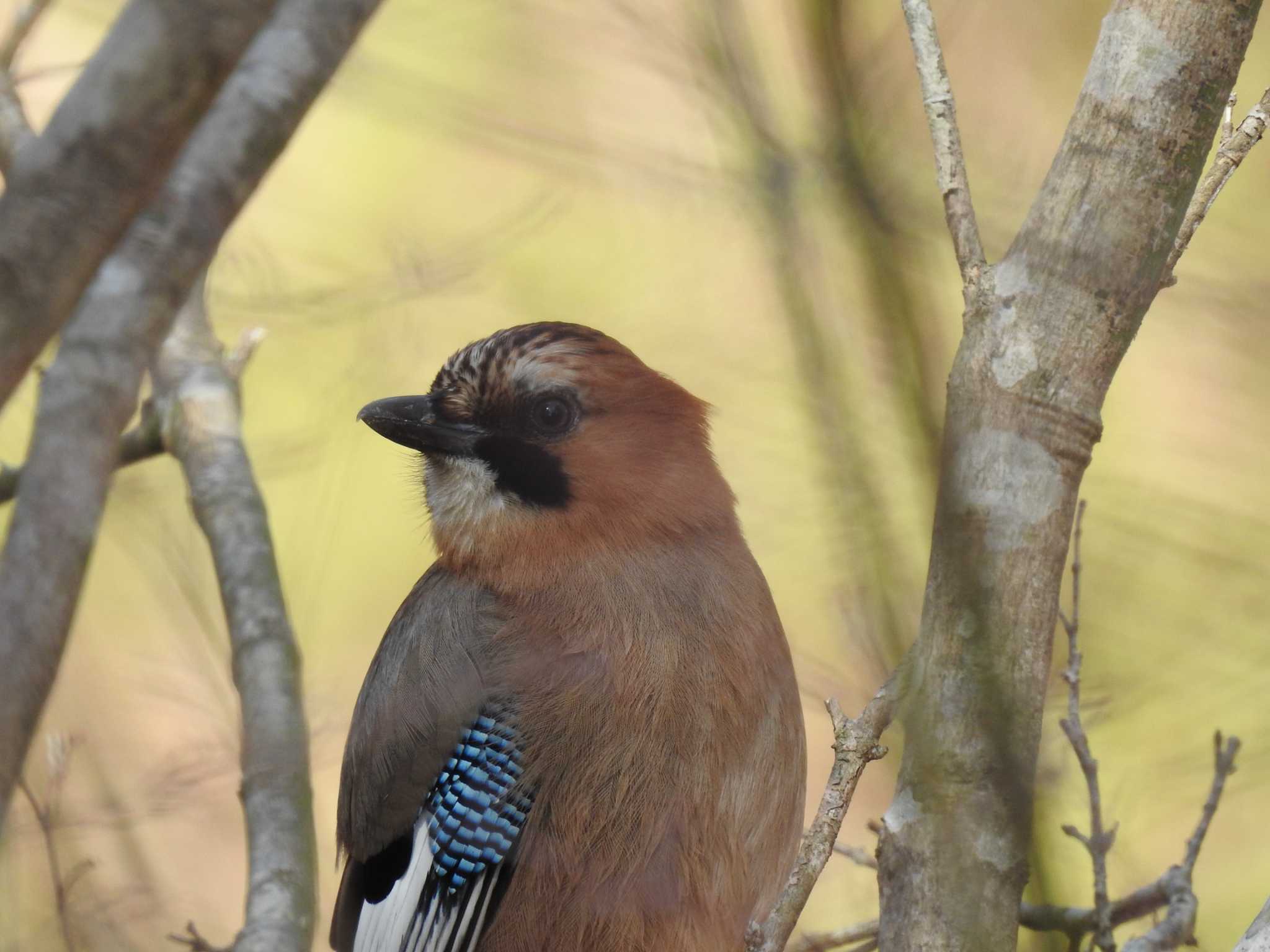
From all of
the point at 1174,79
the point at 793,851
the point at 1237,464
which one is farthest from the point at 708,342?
the point at 1174,79

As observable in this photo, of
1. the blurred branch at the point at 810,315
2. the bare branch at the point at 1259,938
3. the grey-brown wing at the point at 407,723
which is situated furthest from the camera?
the grey-brown wing at the point at 407,723

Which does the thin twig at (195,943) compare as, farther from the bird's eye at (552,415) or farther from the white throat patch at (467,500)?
the bird's eye at (552,415)

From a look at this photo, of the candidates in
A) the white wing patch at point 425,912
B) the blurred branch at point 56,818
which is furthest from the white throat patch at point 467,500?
the blurred branch at point 56,818

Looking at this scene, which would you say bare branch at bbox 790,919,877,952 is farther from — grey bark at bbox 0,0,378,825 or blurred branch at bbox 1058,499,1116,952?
grey bark at bbox 0,0,378,825

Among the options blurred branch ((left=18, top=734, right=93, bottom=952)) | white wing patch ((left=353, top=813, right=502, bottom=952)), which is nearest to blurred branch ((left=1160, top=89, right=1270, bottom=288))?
white wing patch ((left=353, top=813, right=502, bottom=952))

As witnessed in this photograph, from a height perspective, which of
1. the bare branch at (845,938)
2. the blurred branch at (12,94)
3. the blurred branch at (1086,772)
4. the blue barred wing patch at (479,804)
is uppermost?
the blurred branch at (12,94)

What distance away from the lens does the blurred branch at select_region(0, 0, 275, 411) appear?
5.14ft

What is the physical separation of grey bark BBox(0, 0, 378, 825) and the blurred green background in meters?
0.76

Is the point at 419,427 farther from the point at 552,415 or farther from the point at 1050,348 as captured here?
the point at 1050,348

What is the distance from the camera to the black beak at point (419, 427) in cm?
363

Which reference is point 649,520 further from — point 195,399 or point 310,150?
point 310,150

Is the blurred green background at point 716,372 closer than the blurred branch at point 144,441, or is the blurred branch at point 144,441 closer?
the blurred green background at point 716,372

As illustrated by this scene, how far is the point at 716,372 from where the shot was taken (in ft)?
→ 19.4

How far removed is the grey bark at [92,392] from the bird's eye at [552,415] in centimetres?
125
